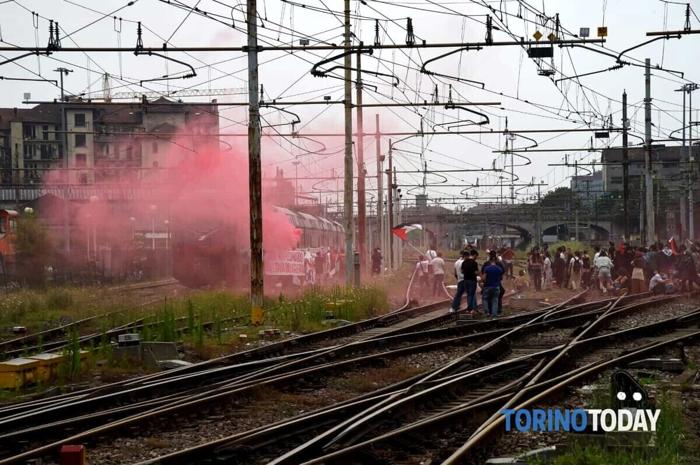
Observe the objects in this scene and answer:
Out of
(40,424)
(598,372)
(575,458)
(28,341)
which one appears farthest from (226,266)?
(575,458)

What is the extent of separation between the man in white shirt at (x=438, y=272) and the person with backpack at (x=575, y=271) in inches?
246

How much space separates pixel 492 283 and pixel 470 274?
66 cm

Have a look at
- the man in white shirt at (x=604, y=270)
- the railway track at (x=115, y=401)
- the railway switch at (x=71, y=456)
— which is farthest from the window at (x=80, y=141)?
the railway switch at (x=71, y=456)

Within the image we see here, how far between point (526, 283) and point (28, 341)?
24511 millimetres

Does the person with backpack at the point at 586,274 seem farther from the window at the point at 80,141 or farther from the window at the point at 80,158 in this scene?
the window at the point at 80,141

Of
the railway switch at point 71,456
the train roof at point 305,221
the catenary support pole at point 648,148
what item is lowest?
the railway switch at point 71,456

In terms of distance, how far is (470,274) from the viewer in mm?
21812

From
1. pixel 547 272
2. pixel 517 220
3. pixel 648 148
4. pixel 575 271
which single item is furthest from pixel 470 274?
pixel 517 220

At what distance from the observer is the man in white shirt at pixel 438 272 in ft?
96.6

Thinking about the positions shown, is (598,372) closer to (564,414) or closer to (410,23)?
(564,414)

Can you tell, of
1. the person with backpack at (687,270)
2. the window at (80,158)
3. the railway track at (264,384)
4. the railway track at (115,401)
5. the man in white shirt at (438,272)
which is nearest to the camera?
the railway track at (264,384)

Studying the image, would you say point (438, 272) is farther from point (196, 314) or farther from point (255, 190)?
point (255, 190)

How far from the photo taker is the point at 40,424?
920cm

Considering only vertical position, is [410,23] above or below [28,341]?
above
